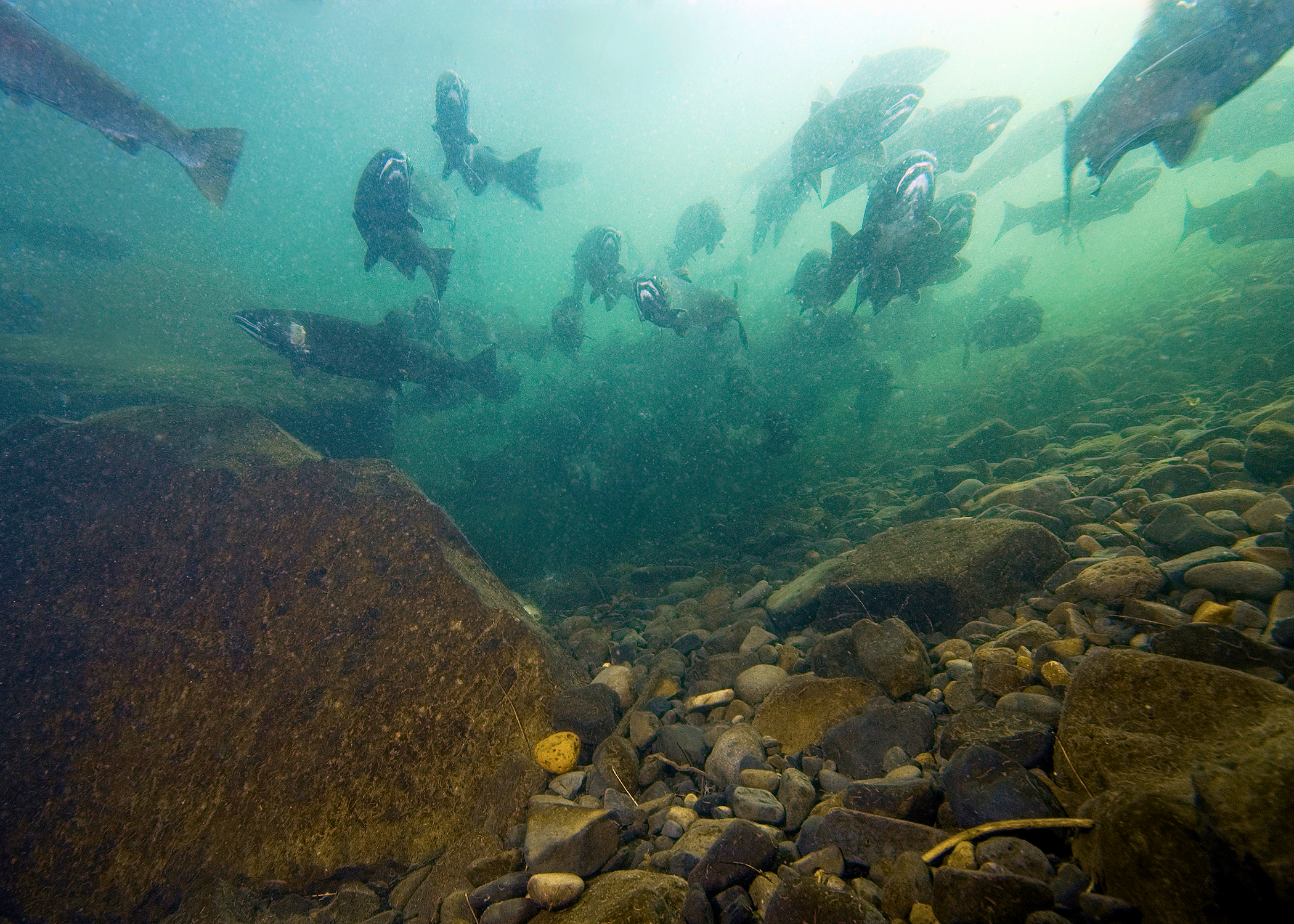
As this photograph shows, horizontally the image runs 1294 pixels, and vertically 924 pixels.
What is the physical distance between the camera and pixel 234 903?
2.16 meters

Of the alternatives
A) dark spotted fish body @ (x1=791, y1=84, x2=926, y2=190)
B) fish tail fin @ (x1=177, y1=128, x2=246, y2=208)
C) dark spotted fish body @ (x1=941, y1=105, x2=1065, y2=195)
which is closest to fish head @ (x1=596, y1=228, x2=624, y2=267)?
dark spotted fish body @ (x1=791, y1=84, x2=926, y2=190)

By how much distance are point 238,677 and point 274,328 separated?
526 cm

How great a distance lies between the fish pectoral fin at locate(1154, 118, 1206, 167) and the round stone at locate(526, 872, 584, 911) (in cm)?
798

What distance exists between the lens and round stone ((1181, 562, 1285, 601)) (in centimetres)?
194

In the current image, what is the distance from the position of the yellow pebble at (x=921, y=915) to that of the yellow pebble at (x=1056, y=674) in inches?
45.8

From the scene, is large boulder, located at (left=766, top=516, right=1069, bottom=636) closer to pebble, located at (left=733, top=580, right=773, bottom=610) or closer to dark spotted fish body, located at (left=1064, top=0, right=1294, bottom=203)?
pebble, located at (left=733, top=580, right=773, bottom=610)

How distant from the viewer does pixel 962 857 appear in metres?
1.31

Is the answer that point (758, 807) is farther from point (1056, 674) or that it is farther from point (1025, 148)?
point (1025, 148)

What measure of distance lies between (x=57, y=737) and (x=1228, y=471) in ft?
25.6

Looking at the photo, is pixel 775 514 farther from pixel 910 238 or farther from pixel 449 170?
pixel 449 170

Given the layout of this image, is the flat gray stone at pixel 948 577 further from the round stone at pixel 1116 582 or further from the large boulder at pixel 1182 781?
the large boulder at pixel 1182 781

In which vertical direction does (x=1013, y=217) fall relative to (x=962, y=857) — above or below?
above

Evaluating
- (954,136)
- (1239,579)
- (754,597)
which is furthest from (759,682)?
(954,136)

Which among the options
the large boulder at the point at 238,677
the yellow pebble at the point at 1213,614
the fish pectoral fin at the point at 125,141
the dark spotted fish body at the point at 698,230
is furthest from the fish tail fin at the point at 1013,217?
the fish pectoral fin at the point at 125,141
